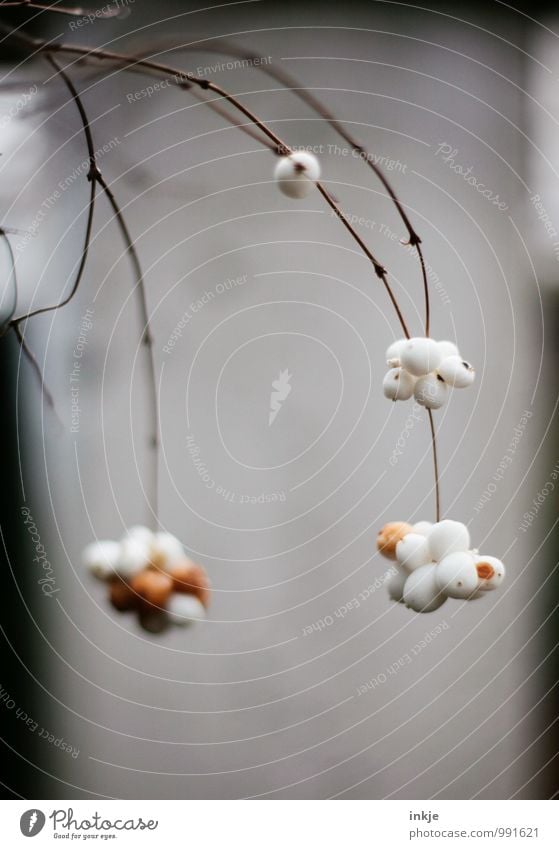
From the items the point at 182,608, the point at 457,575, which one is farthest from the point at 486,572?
the point at 182,608

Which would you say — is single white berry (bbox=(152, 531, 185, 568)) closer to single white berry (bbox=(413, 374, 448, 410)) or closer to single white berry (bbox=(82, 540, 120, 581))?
single white berry (bbox=(82, 540, 120, 581))

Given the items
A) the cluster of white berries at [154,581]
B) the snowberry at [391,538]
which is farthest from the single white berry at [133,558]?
the snowberry at [391,538]

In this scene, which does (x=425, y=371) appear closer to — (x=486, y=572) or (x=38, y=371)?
(x=486, y=572)

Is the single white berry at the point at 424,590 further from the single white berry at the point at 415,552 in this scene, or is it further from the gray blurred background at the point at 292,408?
the gray blurred background at the point at 292,408

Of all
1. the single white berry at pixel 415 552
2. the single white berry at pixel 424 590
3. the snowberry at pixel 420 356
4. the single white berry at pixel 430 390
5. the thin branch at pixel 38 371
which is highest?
the thin branch at pixel 38 371

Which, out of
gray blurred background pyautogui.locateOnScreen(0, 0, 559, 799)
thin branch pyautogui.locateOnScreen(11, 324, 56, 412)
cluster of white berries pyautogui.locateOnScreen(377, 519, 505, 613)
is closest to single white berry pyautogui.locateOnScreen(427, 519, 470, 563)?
cluster of white berries pyautogui.locateOnScreen(377, 519, 505, 613)

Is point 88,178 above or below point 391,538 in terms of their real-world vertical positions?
above
